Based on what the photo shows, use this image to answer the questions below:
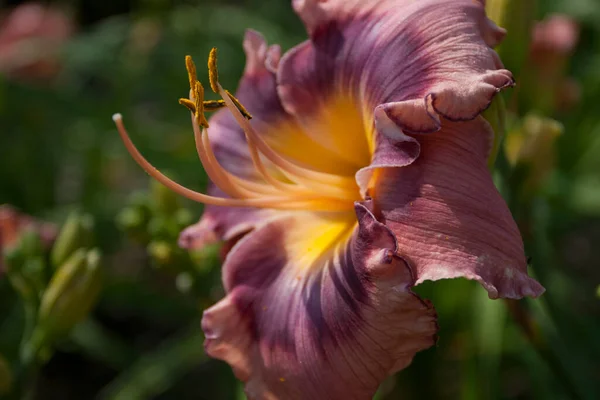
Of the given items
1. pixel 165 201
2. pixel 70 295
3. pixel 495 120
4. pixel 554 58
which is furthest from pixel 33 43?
pixel 495 120

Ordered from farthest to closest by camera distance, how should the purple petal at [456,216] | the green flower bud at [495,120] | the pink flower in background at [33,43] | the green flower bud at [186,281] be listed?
the pink flower in background at [33,43]
the green flower bud at [186,281]
the green flower bud at [495,120]
the purple petal at [456,216]

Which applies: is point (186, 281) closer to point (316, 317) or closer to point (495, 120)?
point (316, 317)

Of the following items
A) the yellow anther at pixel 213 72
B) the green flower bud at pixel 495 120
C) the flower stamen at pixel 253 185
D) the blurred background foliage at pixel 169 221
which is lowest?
the blurred background foliage at pixel 169 221

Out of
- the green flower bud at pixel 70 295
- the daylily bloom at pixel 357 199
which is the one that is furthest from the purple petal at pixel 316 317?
the green flower bud at pixel 70 295

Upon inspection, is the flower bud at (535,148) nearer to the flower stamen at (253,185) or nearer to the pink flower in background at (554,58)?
the pink flower in background at (554,58)

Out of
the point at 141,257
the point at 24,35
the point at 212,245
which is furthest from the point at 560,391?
the point at 24,35

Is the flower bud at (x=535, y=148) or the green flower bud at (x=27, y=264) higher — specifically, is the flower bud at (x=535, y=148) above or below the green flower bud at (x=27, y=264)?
above

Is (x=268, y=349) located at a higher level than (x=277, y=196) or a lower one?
lower

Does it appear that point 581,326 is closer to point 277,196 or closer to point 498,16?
point 498,16
